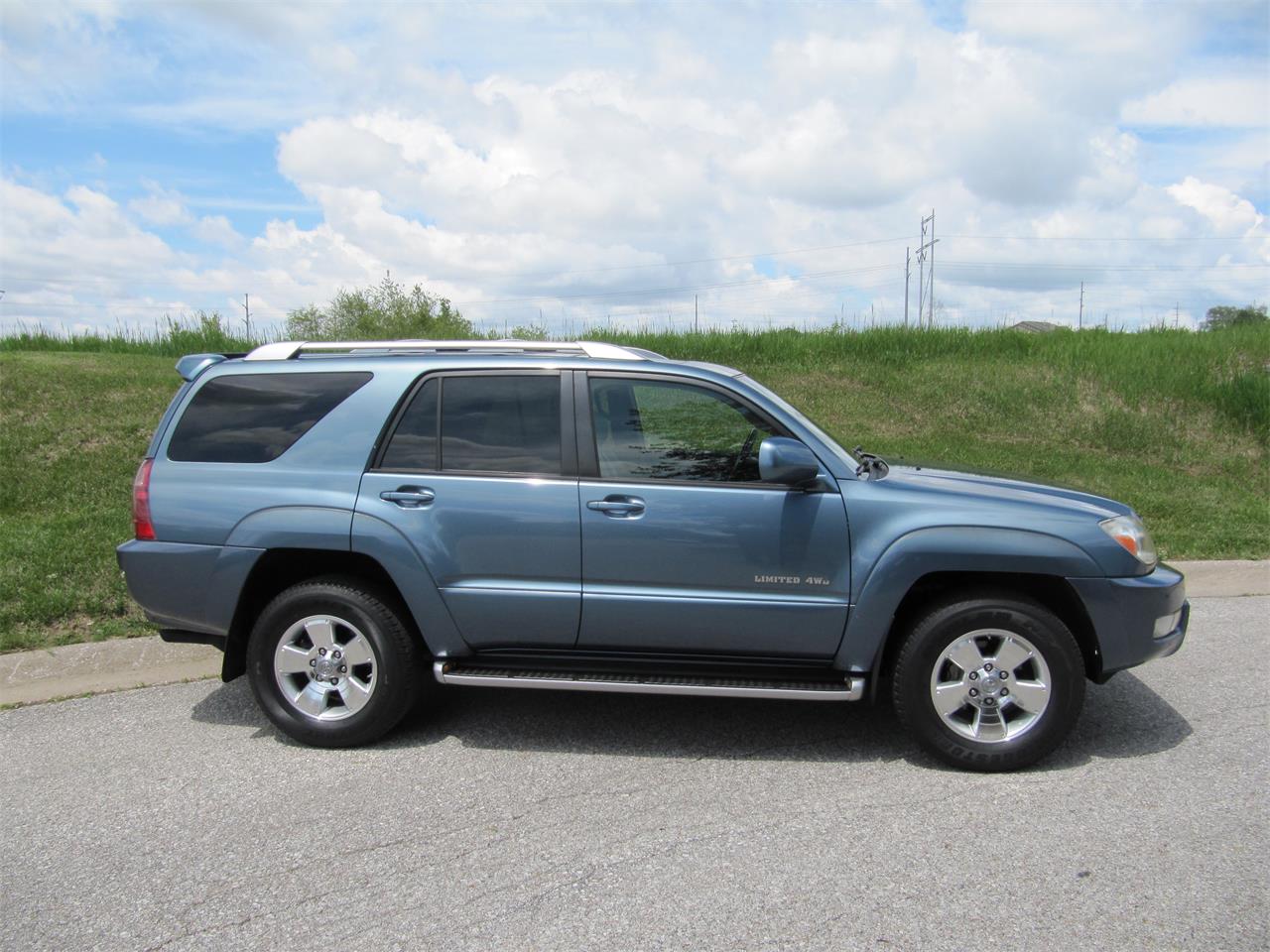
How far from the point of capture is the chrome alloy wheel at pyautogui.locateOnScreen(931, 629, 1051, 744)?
4301 mm

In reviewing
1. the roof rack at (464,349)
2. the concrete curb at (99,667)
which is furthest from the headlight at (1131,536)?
the concrete curb at (99,667)

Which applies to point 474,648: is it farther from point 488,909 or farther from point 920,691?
point 920,691

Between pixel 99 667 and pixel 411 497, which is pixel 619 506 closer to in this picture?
pixel 411 497

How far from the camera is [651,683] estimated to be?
4.44m

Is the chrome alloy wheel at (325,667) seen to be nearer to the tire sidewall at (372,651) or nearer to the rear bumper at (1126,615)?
the tire sidewall at (372,651)

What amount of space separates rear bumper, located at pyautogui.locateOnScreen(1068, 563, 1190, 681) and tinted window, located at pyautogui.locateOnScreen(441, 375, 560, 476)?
8.18ft

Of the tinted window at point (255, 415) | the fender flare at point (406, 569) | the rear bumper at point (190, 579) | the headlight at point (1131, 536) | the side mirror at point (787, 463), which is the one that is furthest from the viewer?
the tinted window at point (255, 415)

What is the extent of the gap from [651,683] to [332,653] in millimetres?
1538

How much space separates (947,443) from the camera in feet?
43.5

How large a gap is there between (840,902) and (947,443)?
10784 millimetres

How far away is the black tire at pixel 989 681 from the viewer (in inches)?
168

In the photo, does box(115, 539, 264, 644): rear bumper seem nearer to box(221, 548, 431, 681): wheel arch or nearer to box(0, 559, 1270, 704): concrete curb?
box(221, 548, 431, 681): wheel arch

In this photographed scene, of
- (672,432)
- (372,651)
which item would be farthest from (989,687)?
(372,651)

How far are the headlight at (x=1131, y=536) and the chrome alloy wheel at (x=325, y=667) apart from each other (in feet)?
11.4
